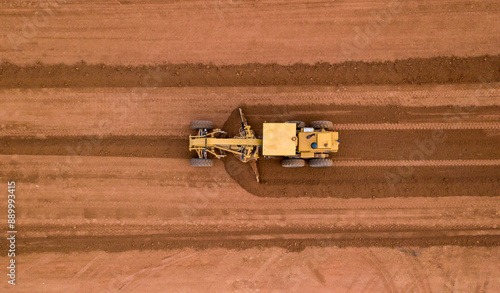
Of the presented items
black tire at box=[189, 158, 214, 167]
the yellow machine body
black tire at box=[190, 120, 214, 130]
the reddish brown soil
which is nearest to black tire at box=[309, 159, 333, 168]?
the yellow machine body

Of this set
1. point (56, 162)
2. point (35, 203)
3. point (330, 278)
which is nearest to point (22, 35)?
point (56, 162)

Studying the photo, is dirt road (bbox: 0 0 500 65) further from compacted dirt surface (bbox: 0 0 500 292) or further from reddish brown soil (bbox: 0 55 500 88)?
reddish brown soil (bbox: 0 55 500 88)

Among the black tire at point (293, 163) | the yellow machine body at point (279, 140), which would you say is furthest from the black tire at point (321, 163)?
the yellow machine body at point (279, 140)

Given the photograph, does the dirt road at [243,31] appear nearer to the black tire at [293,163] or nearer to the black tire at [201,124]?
the black tire at [201,124]

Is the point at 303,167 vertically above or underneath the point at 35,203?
above

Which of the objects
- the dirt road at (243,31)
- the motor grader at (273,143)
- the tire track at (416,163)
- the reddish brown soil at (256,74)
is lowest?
the tire track at (416,163)

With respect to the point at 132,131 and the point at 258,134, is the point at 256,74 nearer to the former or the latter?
the point at 258,134

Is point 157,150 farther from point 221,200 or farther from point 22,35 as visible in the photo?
point 22,35

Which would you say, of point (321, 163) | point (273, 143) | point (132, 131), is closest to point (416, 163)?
point (321, 163)
